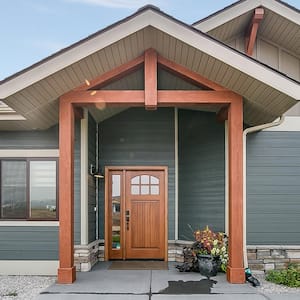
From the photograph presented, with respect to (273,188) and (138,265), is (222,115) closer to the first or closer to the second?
(273,188)

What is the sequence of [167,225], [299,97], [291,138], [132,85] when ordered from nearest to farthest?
[299,97] → [132,85] → [291,138] → [167,225]

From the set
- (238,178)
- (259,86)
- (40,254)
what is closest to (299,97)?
(259,86)

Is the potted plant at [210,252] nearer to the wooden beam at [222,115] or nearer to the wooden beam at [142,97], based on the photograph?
the wooden beam at [222,115]

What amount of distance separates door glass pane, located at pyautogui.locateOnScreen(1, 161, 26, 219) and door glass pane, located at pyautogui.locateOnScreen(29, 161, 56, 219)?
0.60ft

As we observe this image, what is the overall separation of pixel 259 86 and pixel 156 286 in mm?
3422

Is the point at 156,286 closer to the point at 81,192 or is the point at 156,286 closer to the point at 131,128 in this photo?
the point at 81,192

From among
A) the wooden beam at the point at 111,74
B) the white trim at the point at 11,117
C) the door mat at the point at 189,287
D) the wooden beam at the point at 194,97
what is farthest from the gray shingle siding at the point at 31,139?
the door mat at the point at 189,287

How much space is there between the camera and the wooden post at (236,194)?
21.2ft

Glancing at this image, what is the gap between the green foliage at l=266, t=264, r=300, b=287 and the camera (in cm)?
678

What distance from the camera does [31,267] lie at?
7.70 m

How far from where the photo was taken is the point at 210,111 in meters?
8.45

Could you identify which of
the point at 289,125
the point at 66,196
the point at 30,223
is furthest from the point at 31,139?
the point at 289,125

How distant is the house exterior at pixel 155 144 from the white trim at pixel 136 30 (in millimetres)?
14

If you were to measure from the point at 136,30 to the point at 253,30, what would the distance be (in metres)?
3.02
